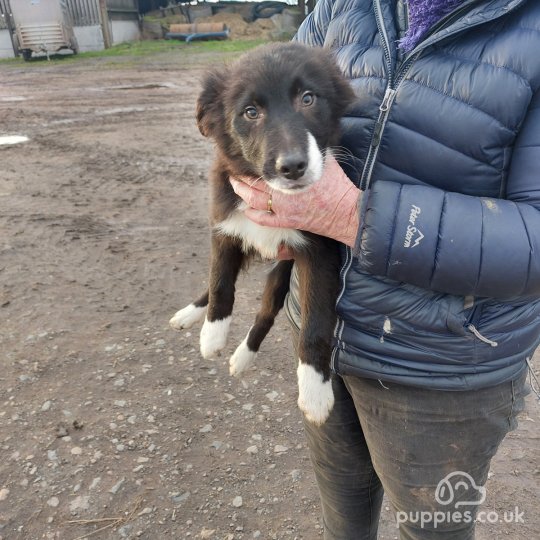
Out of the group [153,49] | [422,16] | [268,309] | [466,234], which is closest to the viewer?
[466,234]

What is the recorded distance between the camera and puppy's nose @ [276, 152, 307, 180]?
1.55 metres

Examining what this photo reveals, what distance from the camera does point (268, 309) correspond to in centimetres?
240

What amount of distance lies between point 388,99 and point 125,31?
74.0 feet

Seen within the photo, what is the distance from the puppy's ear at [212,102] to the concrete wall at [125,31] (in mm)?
20731

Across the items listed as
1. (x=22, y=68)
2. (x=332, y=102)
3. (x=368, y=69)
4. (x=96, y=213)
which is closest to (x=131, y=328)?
(x=96, y=213)

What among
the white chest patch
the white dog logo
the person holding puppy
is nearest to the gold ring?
the person holding puppy

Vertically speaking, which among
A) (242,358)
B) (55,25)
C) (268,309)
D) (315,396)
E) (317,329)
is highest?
(317,329)

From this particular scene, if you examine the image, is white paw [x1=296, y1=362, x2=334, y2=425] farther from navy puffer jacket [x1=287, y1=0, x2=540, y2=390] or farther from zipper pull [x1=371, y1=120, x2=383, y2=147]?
zipper pull [x1=371, y1=120, x2=383, y2=147]

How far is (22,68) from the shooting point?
1530cm

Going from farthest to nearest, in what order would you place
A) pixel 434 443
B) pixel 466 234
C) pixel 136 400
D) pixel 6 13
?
pixel 6 13, pixel 136 400, pixel 434 443, pixel 466 234

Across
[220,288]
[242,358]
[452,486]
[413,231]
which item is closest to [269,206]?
[413,231]

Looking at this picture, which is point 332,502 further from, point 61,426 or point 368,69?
point 61,426

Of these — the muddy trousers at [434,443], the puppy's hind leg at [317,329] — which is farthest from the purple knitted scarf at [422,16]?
the muddy trousers at [434,443]

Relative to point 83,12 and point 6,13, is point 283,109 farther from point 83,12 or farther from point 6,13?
point 83,12
